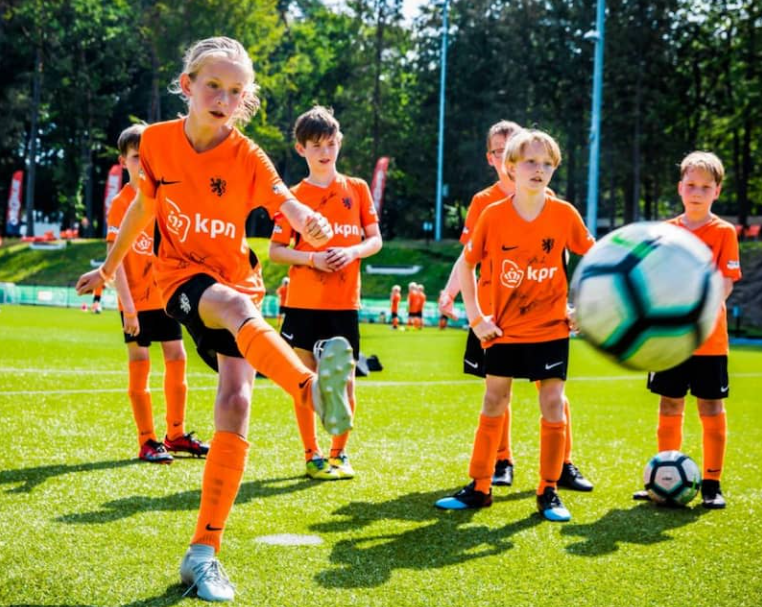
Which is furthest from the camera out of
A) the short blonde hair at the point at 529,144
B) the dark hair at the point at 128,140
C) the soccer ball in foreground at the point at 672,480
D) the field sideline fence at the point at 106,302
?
the field sideline fence at the point at 106,302

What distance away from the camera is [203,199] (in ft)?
13.1

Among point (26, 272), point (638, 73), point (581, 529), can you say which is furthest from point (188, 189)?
point (26, 272)

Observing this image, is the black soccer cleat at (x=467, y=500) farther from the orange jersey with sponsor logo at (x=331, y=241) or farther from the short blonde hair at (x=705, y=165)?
the short blonde hair at (x=705, y=165)

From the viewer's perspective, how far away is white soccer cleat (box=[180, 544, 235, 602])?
342cm

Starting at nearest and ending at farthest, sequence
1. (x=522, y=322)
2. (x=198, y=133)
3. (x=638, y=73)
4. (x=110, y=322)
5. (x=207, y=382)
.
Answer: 1. (x=198, y=133)
2. (x=522, y=322)
3. (x=207, y=382)
4. (x=110, y=322)
5. (x=638, y=73)

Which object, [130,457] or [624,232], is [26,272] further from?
[624,232]

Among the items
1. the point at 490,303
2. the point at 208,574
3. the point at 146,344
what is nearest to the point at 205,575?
the point at 208,574

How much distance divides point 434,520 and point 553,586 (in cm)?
126

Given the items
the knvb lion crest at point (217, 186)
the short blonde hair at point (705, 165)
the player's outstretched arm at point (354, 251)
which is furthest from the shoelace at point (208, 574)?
the short blonde hair at point (705, 165)

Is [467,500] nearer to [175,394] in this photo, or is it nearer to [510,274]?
[510,274]

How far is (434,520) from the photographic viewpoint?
496cm

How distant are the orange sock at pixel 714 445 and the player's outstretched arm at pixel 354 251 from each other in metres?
2.40

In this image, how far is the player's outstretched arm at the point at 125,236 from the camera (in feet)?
13.7

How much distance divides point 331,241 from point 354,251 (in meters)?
0.54
